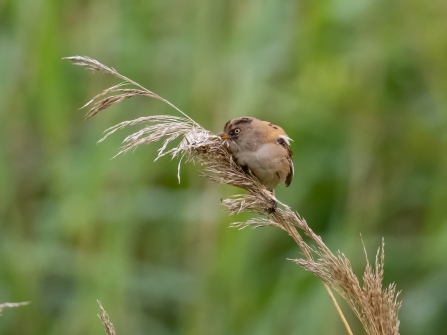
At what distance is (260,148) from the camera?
3.79 metres

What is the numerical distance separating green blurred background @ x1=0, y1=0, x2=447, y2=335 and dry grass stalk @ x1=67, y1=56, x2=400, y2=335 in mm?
1043

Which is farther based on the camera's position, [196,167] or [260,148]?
[196,167]

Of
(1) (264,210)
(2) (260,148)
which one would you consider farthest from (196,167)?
(1) (264,210)

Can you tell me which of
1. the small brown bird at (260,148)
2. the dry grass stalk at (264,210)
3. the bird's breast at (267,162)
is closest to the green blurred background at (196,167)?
the small brown bird at (260,148)

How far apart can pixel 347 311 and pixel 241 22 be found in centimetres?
188

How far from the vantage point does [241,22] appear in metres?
4.00

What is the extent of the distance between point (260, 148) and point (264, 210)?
1.23 meters

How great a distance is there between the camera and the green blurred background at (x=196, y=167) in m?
3.84

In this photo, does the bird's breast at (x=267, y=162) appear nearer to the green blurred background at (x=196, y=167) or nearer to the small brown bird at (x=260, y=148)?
the small brown bird at (x=260, y=148)

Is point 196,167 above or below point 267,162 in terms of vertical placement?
below

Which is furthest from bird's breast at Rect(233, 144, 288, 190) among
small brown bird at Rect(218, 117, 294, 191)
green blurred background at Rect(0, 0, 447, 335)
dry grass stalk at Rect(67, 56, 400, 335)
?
dry grass stalk at Rect(67, 56, 400, 335)

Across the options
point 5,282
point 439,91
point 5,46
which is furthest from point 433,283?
point 5,46

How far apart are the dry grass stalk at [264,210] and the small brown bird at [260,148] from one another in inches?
32.7

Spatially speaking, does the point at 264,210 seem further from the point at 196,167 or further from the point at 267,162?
the point at 196,167
